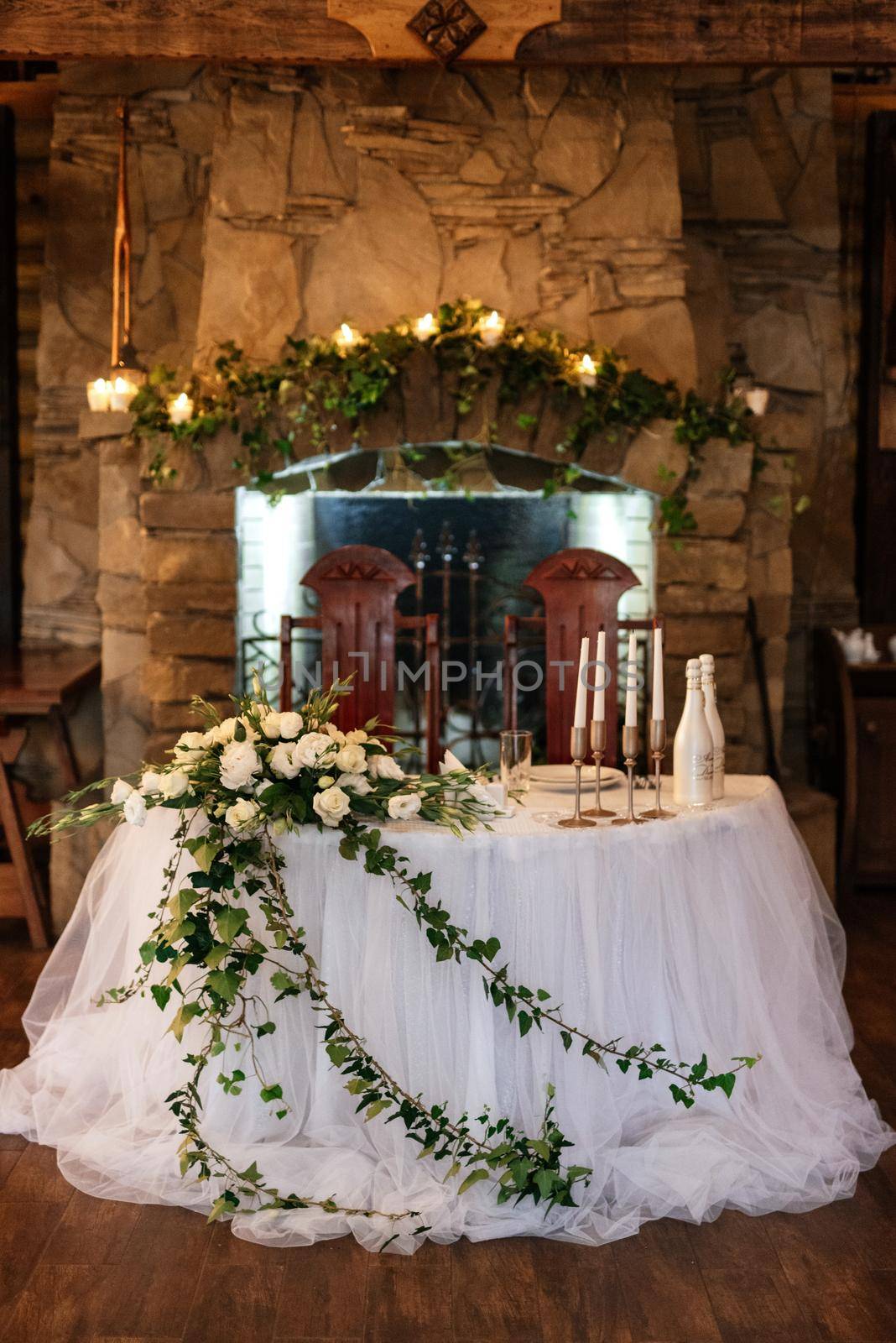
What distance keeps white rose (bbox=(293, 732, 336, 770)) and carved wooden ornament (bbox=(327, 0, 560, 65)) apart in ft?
8.36

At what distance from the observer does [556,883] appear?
8.27 ft

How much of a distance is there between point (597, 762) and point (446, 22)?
8.35ft

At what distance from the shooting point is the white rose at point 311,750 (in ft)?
8.17

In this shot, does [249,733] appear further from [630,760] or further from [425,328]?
[425,328]

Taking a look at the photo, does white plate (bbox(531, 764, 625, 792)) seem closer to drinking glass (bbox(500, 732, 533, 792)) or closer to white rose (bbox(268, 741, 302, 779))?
drinking glass (bbox(500, 732, 533, 792))

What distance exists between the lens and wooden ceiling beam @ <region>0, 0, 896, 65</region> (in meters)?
4.02

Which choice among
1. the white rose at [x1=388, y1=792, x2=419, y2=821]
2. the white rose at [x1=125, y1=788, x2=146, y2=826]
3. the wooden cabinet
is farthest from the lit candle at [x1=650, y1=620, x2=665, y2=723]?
the wooden cabinet

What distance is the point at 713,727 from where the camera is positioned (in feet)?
9.16

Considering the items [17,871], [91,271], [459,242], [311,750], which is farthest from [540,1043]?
[91,271]

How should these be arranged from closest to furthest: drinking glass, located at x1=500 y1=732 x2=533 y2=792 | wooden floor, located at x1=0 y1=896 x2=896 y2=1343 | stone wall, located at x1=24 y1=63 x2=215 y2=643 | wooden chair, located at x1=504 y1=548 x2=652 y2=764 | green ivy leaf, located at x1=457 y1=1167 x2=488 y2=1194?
wooden floor, located at x1=0 y1=896 x2=896 y2=1343, green ivy leaf, located at x1=457 y1=1167 x2=488 y2=1194, drinking glass, located at x1=500 y1=732 x2=533 y2=792, wooden chair, located at x1=504 y1=548 x2=652 y2=764, stone wall, located at x1=24 y1=63 x2=215 y2=643

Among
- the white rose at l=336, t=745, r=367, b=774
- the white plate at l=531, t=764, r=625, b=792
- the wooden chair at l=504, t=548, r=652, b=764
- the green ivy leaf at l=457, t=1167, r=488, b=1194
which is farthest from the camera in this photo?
the wooden chair at l=504, t=548, r=652, b=764

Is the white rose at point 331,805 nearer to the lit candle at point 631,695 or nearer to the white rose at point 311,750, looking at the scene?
the white rose at point 311,750

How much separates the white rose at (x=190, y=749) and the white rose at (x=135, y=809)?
119 mm

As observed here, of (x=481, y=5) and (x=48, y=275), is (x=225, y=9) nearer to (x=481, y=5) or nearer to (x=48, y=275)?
(x=481, y=5)
